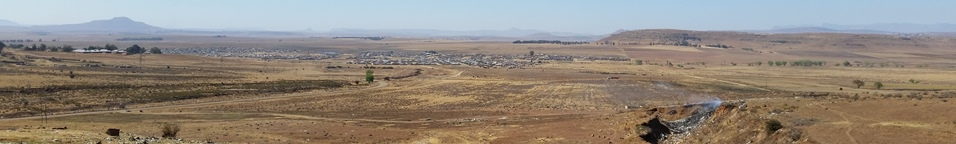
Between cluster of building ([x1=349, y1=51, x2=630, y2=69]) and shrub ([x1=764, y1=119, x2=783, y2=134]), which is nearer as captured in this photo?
shrub ([x1=764, y1=119, x2=783, y2=134])

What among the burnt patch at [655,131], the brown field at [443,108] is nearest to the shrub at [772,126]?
the brown field at [443,108]

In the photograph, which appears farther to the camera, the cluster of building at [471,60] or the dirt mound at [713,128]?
the cluster of building at [471,60]

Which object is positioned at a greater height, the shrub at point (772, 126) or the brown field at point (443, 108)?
the shrub at point (772, 126)

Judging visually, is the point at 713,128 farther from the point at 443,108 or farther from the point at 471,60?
the point at 471,60

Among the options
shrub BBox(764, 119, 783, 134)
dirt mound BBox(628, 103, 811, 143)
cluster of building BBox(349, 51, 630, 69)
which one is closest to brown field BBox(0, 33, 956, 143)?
dirt mound BBox(628, 103, 811, 143)

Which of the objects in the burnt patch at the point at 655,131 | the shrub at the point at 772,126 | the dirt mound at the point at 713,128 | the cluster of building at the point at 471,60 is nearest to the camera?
the dirt mound at the point at 713,128

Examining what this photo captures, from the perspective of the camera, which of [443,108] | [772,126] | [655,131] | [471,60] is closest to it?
[772,126]

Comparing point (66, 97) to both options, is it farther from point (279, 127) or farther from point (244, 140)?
point (244, 140)

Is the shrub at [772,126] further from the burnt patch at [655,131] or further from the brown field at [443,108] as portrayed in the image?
the burnt patch at [655,131]

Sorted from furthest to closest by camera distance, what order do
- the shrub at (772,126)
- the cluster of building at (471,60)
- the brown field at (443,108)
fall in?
the cluster of building at (471,60)
the brown field at (443,108)
the shrub at (772,126)

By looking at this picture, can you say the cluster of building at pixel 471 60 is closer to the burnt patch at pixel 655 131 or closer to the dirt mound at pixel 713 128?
the dirt mound at pixel 713 128

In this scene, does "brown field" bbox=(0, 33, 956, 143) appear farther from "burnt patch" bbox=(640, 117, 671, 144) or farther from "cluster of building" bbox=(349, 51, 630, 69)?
"cluster of building" bbox=(349, 51, 630, 69)

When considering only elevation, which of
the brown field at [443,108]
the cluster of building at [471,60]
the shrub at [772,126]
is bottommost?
the cluster of building at [471,60]

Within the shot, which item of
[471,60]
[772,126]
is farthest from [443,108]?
[471,60]
